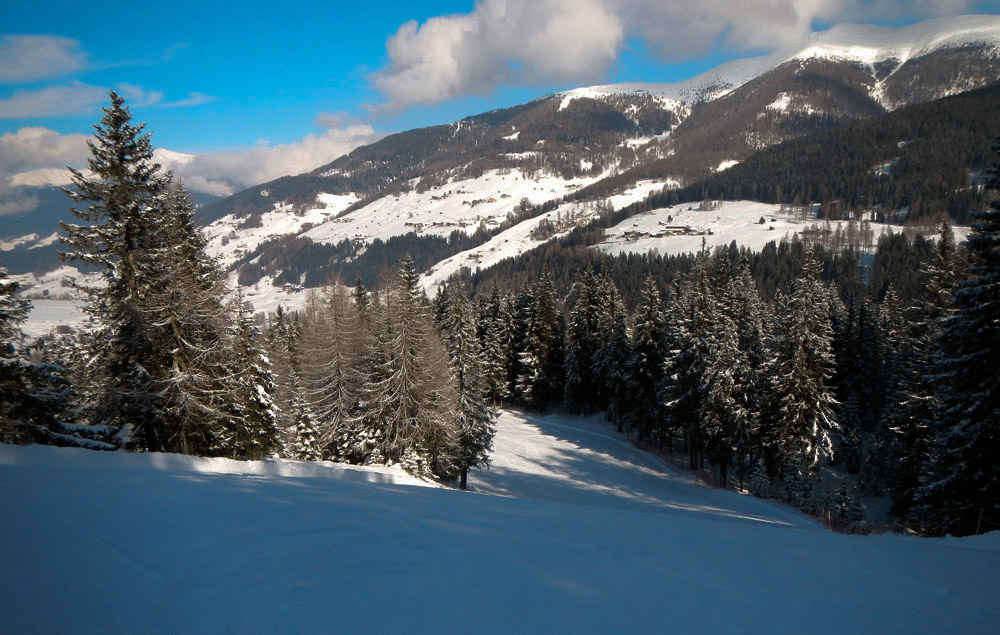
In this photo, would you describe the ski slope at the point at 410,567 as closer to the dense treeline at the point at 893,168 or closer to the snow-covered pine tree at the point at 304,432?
the snow-covered pine tree at the point at 304,432

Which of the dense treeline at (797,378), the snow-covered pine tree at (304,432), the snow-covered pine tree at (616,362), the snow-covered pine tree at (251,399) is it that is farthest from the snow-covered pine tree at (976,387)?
the snow-covered pine tree at (304,432)

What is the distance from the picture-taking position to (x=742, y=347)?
3466cm

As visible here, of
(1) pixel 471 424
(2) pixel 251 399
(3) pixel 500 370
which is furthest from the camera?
(3) pixel 500 370

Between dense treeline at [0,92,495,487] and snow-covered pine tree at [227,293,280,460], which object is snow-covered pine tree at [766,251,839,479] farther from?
snow-covered pine tree at [227,293,280,460]

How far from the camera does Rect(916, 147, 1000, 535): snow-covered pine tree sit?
13508 mm

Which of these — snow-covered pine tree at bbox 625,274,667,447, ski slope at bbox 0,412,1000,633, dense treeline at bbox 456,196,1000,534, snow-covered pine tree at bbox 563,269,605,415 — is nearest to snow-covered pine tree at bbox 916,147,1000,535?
dense treeline at bbox 456,196,1000,534

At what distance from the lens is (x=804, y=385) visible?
2773 centimetres

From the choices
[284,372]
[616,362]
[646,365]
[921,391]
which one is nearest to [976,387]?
[921,391]

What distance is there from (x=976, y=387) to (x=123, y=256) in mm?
27347

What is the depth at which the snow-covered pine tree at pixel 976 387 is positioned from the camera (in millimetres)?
13508

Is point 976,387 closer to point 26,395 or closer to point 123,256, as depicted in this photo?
point 123,256

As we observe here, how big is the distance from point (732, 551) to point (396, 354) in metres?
18.6

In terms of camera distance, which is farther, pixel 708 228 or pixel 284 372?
pixel 708 228

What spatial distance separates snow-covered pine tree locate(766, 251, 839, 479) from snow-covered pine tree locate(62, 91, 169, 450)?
31.8 metres
